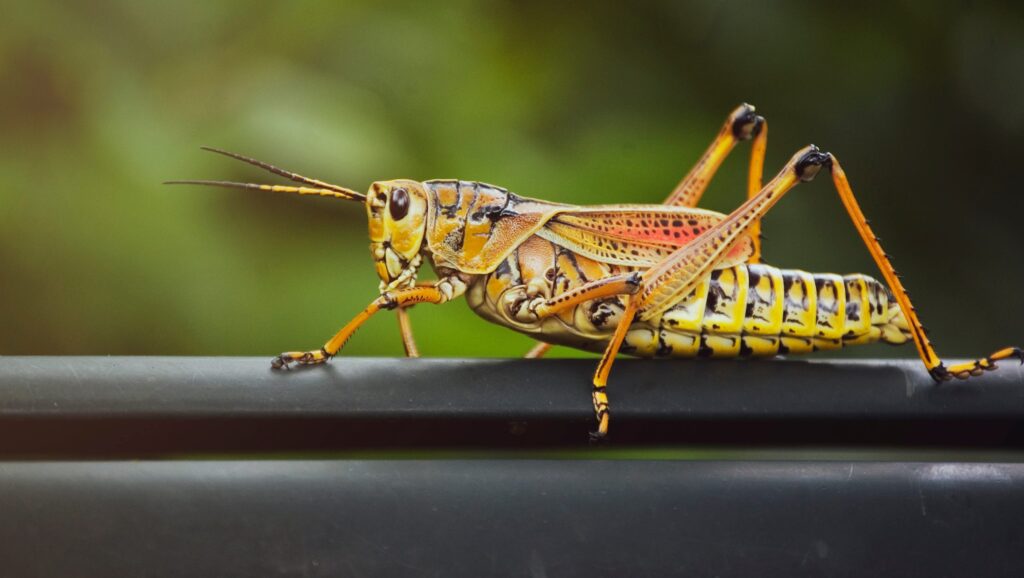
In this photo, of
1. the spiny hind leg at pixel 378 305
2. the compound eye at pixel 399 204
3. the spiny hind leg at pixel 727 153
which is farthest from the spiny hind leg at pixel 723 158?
the compound eye at pixel 399 204

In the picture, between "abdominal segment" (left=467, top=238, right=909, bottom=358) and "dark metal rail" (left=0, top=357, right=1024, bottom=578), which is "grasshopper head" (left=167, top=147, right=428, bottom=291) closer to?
"abdominal segment" (left=467, top=238, right=909, bottom=358)

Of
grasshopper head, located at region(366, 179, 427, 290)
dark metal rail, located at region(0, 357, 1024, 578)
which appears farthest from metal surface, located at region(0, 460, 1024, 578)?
A: grasshopper head, located at region(366, 179, 427, 290)

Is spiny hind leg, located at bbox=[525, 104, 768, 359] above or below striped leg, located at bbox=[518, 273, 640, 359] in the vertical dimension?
above

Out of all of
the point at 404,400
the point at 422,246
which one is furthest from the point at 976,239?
the point at 404,400

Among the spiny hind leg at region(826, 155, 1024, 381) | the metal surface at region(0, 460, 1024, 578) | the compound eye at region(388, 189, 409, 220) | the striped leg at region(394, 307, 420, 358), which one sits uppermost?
the compound eye at region(388, 189, 409, 220)

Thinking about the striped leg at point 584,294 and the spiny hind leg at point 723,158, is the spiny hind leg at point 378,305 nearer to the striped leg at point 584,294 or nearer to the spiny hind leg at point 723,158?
the striped leg at point 584,294

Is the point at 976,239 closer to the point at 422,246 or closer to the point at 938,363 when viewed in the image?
the point at 938,363

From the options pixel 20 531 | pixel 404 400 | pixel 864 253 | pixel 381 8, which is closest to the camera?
pixel 20 531
